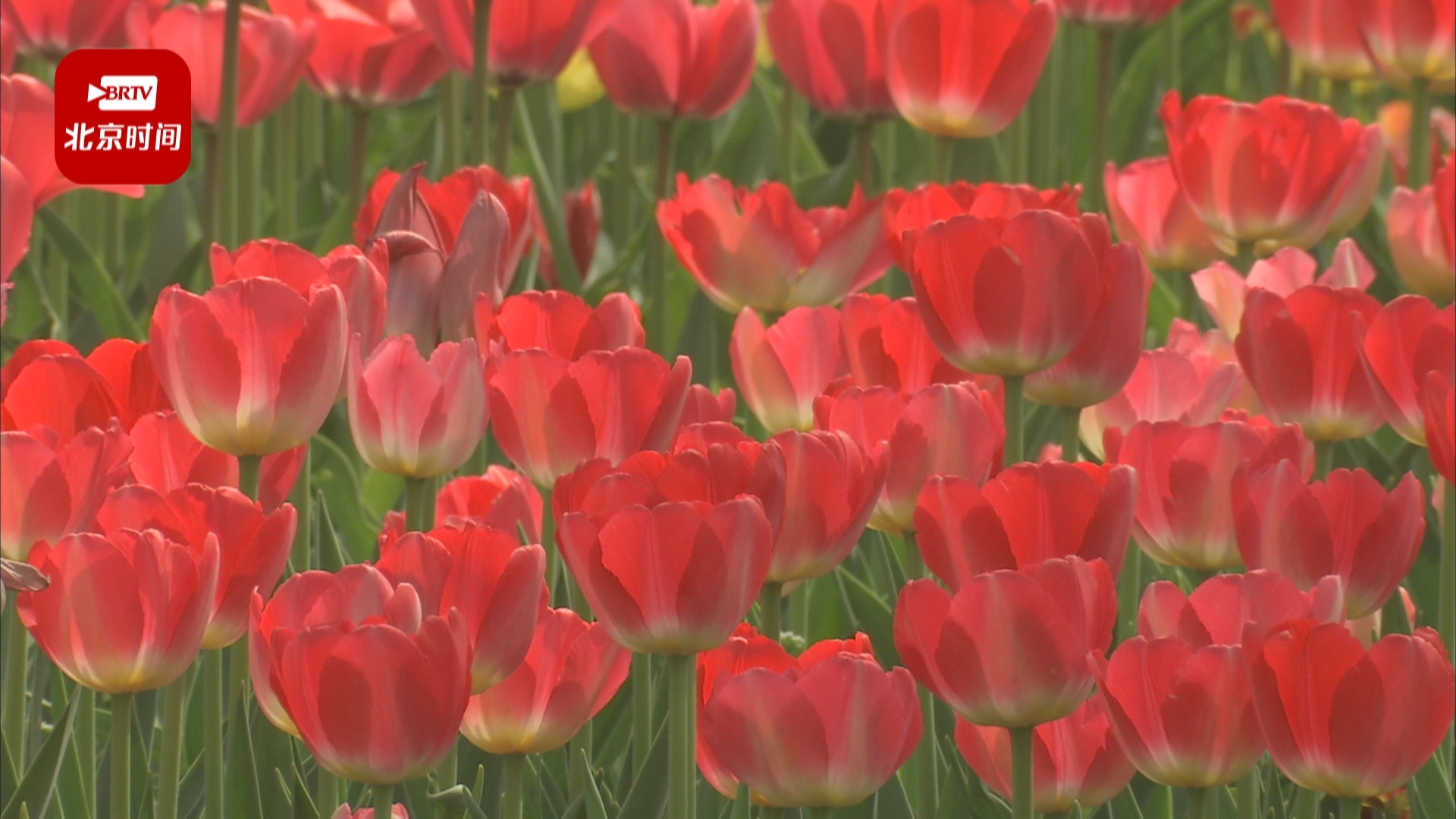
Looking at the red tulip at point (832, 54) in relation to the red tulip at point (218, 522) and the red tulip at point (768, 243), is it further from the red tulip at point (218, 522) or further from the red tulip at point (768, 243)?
the red tulip at point (218, 522)

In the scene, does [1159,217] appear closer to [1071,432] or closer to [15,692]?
[1071,432]

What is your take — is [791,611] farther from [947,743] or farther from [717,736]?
[717,736]

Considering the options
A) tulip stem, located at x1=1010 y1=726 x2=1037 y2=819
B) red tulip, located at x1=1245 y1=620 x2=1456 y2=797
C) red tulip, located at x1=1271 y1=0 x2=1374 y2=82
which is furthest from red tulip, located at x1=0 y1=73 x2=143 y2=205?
red tulip, located at x1=1271 y1=0 x2=1374 y2=82

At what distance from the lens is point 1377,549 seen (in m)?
0.99

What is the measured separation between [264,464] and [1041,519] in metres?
0.48

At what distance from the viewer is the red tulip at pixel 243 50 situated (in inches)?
70.4

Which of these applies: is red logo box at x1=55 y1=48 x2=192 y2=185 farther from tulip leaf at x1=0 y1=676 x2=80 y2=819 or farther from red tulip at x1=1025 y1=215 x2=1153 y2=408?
red tulip at x1=1025 y1=215 x2=1153 y2=408

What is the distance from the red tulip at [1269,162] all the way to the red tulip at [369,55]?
0.81m

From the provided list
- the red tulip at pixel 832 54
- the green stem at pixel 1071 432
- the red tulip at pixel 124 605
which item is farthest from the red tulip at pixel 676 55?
the red tulip at pixel 124 605

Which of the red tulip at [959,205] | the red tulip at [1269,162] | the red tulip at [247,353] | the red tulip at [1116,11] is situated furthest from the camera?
the red tulip at [1116,11]

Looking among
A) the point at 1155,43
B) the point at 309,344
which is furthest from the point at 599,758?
the point at 1155,43

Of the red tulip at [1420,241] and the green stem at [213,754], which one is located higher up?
the red tulip at [1420,241]

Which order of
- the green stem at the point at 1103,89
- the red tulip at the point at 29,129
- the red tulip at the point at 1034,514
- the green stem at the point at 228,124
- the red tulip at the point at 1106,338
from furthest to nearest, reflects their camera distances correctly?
the green stem at the point at 1103,89, the green stem at the point at 228,124, the red tulip at the point at 29,129, the red tulip at the point at 1106,338, the red tulip at the point at 1034,514

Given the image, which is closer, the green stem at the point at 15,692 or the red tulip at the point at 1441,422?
the red tulip at the point at 1441,422
